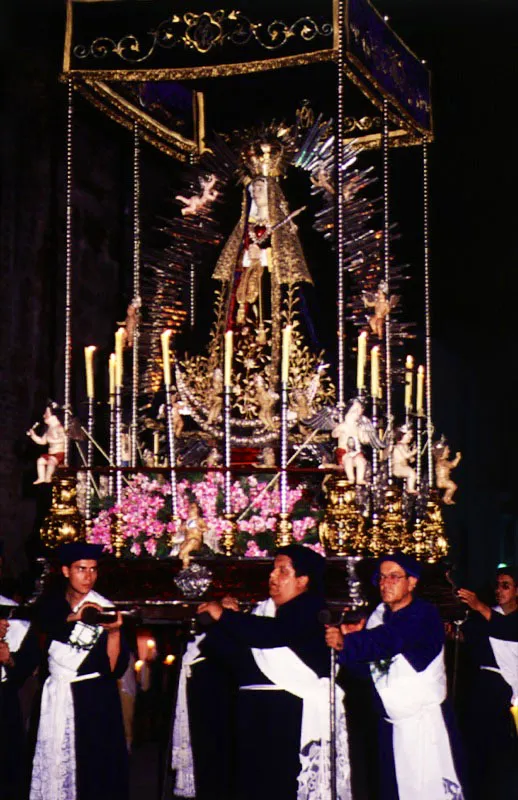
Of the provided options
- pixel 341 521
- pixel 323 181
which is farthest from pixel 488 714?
pixel 323 181

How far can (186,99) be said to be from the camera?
38.0 ft

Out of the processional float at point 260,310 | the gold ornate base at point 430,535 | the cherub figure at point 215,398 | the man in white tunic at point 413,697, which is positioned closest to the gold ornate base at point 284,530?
the processional float at point 260,310

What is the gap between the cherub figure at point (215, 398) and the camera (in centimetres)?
1037

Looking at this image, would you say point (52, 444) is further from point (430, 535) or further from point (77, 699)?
point (77, 699)

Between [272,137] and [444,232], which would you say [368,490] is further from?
[444,232]

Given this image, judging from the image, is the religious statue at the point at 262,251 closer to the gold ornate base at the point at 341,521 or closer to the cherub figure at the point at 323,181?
the cherub figure at the point at 323,181

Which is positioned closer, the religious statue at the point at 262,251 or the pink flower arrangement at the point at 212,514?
the pink flower arrangement at the point at 212,514

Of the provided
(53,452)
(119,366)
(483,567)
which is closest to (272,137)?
(119,366)

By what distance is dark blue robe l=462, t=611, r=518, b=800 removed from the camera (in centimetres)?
845

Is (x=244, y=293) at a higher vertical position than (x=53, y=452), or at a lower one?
higher

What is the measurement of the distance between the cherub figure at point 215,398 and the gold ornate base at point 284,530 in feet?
6.04

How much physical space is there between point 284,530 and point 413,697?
7.11 ft

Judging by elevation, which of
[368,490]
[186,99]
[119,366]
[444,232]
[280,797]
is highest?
[186,99]

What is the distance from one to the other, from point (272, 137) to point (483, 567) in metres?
5.15
